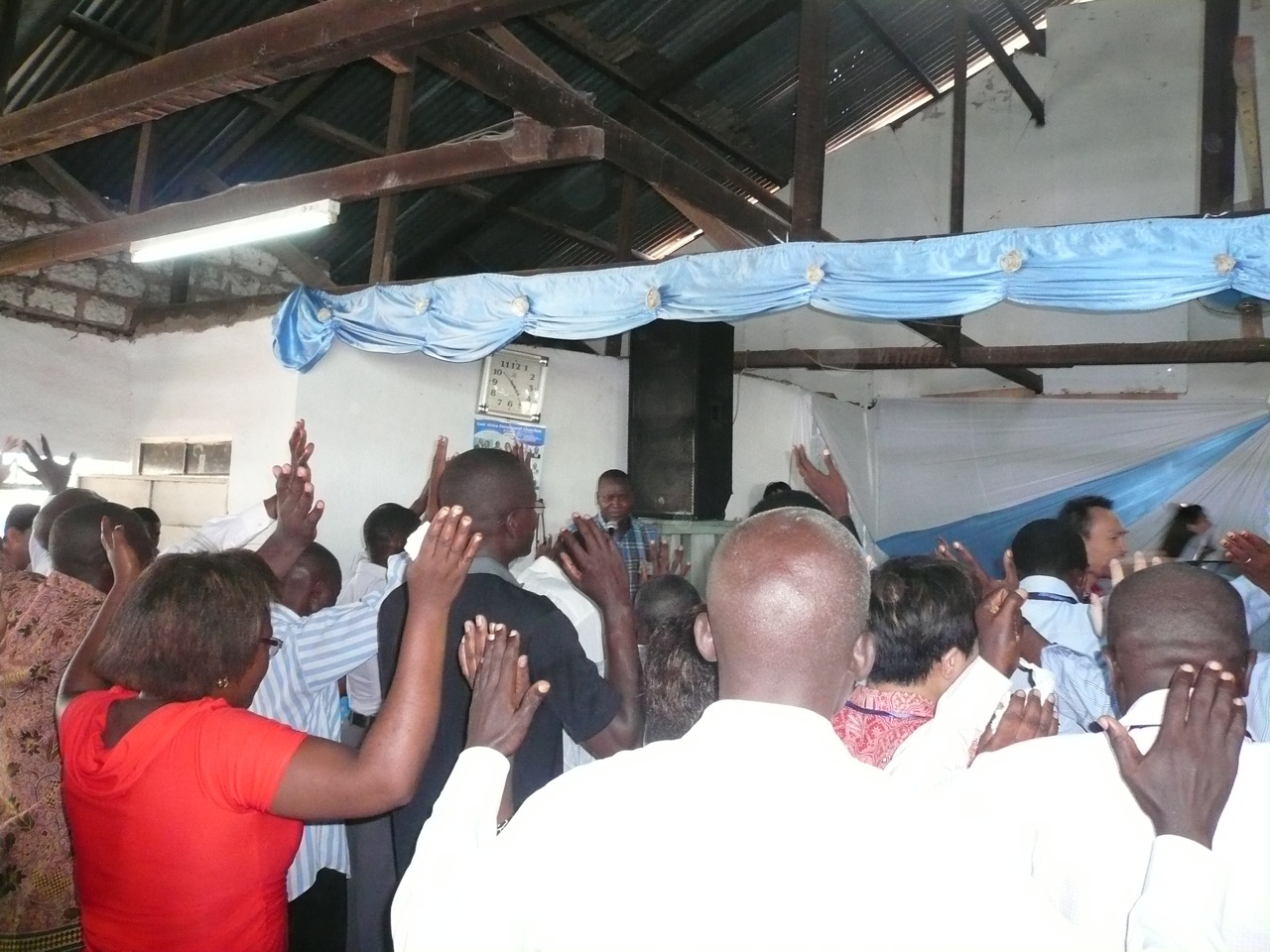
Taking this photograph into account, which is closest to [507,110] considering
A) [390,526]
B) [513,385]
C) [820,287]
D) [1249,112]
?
[513,385]

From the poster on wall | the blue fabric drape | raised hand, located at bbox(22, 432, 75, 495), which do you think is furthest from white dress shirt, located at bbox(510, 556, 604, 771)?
the blue fabric drape

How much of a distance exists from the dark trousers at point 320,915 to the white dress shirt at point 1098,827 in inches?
83.4

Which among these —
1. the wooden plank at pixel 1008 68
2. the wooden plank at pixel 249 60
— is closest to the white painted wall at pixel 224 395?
the wooden plank at pixel 249 60

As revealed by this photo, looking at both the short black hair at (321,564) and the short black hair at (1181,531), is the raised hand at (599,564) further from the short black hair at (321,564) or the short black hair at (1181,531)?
the short black hair at (1181,531)

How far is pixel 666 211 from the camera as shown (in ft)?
24.9

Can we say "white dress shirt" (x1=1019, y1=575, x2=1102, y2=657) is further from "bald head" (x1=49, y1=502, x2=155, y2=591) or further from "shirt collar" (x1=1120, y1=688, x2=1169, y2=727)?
"bald head" (x1=49, y1=502, x2=155, y2=591)

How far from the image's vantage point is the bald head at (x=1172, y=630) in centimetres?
140

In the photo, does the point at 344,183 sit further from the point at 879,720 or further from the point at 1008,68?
the point at 1008,68

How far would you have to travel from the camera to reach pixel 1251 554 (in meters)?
2.12

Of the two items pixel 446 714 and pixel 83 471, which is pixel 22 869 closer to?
pixel 446 714

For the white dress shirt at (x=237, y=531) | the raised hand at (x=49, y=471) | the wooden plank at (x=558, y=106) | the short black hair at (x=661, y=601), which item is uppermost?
the wooden plank at (x=558, y=106)

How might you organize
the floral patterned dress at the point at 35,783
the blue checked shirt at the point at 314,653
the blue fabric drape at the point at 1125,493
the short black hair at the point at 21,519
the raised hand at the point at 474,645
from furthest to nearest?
the blue fabric drape at the point at 1125,493 → the short black hair at the point at 21,519 → the blue checked shirt at the point at 314,653 → the floral patterned dress at the point at 35,783 → the raised hand at the point at 474,645

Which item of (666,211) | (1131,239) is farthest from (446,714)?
(666,211)

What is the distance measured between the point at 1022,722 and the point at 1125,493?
5.71 meters
